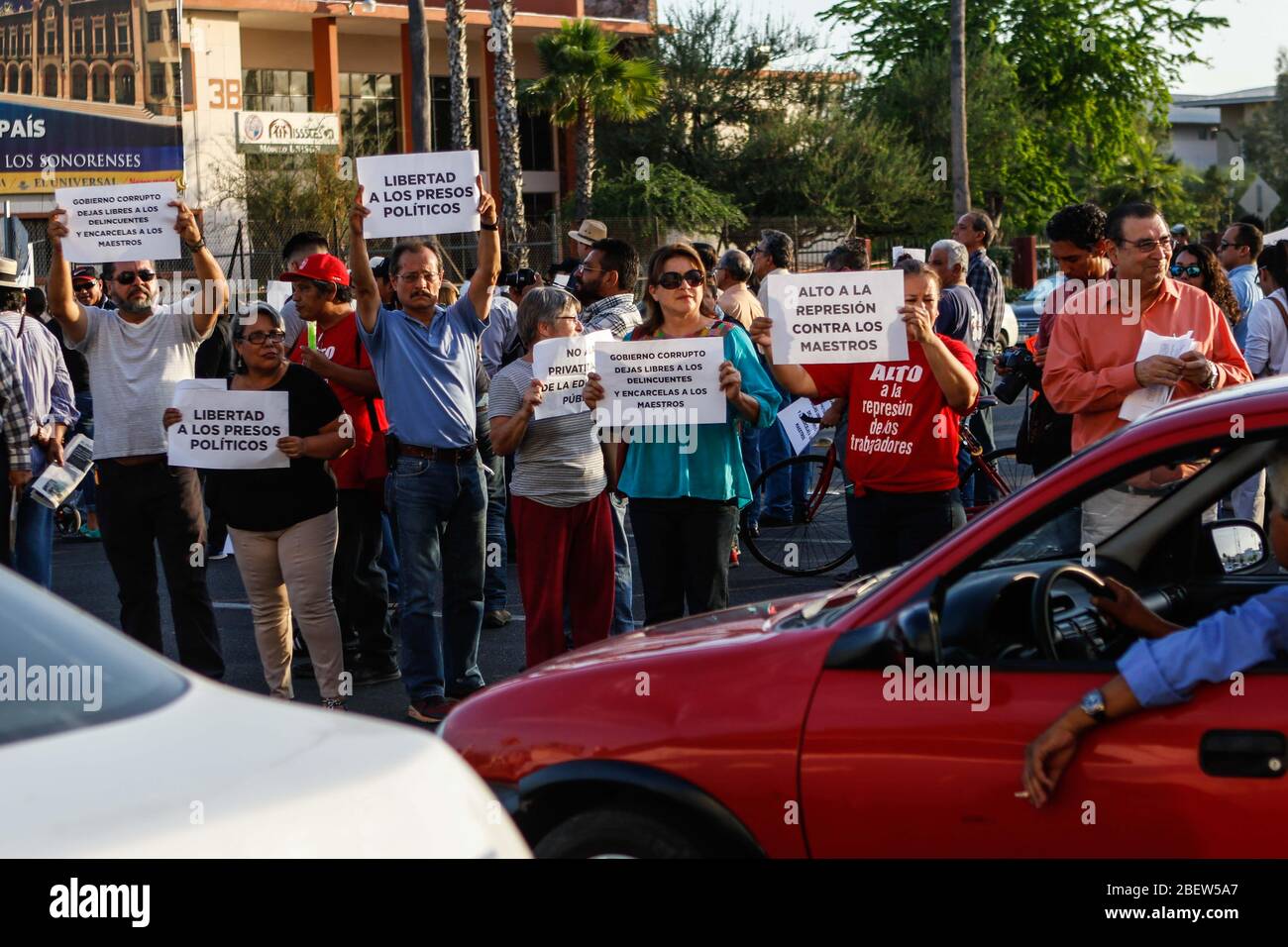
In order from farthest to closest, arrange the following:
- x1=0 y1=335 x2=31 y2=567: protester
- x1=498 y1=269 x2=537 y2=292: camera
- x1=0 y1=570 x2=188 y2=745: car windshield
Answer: x1=498 y1=269 x2=537 y2=292: camera, x1=0 y1=335 x2=31 y2=567: protester, x1=0 y1=570 x2=188 y2=745: car windshield

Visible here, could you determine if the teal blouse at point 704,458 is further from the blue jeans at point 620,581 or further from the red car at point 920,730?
the red car at point 920,730

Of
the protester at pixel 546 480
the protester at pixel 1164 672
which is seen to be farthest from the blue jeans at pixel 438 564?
the protester at pixel 1164 672

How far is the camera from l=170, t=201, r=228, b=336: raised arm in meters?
7.50

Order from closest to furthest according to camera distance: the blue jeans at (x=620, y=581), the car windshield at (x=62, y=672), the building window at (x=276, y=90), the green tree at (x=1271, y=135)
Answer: the car windshield at (x=62, y=672) → the blue jeans at (x=620, y=581) → the building window at (x=276, y=90) → the green tree at (x=1271, y=135)

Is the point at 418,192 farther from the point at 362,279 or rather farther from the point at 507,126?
the point at 507,126

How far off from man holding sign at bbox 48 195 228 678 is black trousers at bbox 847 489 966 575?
3.03 metres

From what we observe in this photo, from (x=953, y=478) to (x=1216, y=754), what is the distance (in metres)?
3.14

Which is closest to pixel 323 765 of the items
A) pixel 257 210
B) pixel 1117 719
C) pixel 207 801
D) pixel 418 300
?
A: pixel 207 801

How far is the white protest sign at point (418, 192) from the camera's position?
293 inches

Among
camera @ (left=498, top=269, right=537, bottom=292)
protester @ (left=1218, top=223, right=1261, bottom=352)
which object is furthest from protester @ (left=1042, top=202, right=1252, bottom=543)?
protester @ (left=1218, top=223, right=1261, bottom=352)

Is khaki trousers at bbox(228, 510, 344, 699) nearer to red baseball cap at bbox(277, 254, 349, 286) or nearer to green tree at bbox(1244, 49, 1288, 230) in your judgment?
red baseball cap at bbox(277, 254, 349, 286)

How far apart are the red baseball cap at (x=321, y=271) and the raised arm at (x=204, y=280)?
0.67 m
